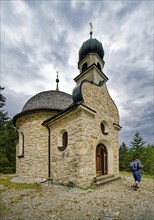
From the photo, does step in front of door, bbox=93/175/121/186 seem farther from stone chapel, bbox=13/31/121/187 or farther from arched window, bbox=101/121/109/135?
arched window, bbox=101/121/109/135

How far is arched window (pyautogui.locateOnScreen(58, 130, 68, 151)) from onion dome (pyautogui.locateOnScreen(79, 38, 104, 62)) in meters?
8.28

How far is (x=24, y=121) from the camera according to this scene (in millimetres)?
11297

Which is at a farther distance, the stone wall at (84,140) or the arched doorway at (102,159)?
the arched doorway at (102,159)

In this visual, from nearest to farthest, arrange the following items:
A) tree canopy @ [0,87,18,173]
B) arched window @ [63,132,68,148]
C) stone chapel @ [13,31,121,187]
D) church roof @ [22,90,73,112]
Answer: stone chapel @ [13,31,121,187]
arched window @ [63,132,68,148]
church roof @ [22,90,73,112]
tree canopy @ [0,87,18,173]

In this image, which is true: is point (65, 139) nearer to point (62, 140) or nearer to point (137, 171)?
point (62, 140)

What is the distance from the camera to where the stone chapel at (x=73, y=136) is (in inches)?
312

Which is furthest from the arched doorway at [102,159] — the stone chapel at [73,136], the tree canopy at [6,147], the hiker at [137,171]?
the tree canopy at [6,147]

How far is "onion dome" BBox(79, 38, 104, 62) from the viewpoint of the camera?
543 inches

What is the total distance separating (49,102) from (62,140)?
11.1 ft

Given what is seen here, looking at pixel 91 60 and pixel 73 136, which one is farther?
pixel 91 60

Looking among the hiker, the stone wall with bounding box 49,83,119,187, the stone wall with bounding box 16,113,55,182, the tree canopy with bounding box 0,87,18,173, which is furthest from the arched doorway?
the tree canopy with bounding box 0,87,18,173

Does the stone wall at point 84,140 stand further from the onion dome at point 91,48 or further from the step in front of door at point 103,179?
the onion dome at point 91,48

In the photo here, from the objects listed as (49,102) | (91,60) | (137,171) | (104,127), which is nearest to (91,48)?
(91,60)

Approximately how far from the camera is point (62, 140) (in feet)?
31.3
